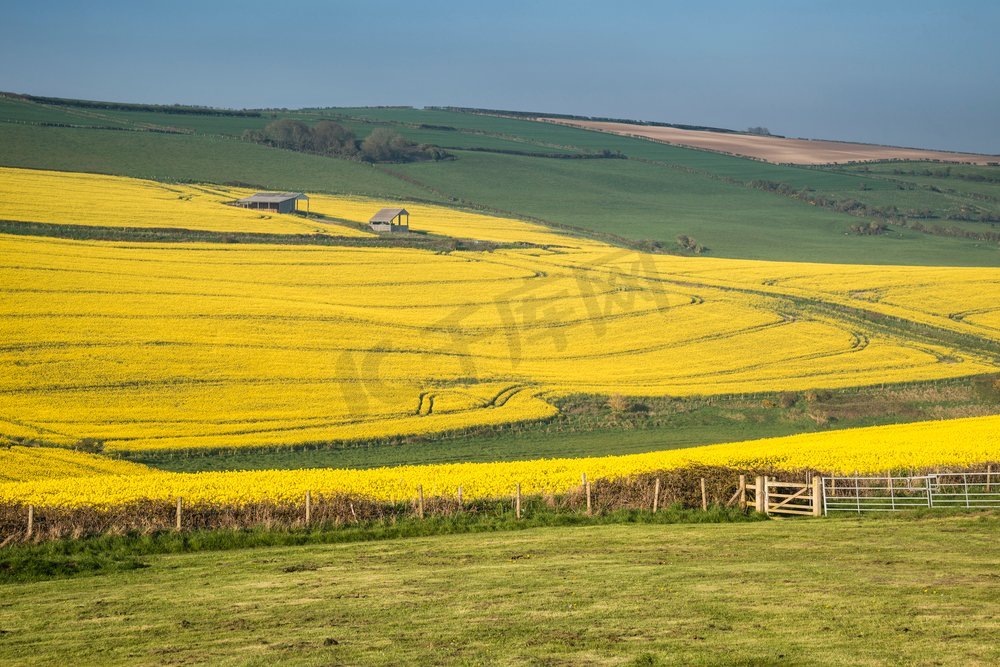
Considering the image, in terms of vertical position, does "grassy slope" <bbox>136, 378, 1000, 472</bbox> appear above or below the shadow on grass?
below

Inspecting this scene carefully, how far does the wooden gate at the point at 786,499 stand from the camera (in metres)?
27.6

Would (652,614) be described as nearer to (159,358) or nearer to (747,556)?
(747,556)

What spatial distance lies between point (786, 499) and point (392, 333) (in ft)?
104

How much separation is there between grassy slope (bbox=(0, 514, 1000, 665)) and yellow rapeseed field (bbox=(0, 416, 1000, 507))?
472 cm

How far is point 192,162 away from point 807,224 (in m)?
63.8

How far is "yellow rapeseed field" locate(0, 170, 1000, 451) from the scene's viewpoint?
43.5 m

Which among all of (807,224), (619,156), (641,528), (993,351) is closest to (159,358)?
(641,528)

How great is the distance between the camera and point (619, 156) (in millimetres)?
150875

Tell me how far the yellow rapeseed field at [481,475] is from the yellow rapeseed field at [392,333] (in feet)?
29.1

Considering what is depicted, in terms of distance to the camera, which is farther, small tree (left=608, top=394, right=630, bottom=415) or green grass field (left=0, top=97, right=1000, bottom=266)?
green grass field (left=0, top=97, right=1000, bottom=266)

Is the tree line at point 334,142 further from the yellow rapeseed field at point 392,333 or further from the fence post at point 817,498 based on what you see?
the fence post at point 817,498

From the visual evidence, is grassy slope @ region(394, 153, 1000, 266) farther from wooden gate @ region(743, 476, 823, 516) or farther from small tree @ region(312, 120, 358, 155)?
wooden gate @ region(743, 476, 823, 516)

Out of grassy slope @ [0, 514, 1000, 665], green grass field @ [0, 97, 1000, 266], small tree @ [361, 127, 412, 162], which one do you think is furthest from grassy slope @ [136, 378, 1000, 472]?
small tree @ [361, 127, 412, 162]

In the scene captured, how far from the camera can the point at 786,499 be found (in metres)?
28.1
